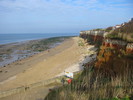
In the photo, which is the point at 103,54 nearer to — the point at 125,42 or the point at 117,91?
the point at 125,42

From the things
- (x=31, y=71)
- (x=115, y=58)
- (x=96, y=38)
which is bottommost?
(x=31, y=71)

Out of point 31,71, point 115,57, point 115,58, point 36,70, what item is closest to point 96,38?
point 36,70

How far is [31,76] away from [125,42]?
Answer: 9.78 m

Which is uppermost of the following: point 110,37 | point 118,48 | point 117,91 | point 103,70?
point 110,37

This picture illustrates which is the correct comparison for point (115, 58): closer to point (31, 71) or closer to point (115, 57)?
point (115, 57)

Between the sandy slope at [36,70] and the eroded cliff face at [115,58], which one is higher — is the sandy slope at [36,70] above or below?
below

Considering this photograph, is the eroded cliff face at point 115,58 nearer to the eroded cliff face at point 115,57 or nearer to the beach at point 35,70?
the eroded cliff face at point 115,57

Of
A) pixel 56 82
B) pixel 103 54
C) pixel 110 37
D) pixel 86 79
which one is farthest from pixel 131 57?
pixel 56 82

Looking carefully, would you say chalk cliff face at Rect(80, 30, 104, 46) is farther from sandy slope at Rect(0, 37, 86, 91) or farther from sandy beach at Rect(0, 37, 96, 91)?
sandy beach at Rect(0, 37, 96, 91)

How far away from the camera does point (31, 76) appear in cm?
1477

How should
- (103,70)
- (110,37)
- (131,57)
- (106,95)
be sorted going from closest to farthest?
(106,95) < (131,57) < (103,70) < (110,37)

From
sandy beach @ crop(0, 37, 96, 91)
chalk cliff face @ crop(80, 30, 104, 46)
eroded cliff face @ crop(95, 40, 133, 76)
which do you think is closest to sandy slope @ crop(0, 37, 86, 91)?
sandy beach @ crop(0, 37, 96, 91)

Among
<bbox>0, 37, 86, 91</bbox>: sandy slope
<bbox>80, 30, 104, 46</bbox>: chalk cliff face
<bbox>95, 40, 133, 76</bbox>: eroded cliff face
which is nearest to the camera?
<bbox>95, 40, 133, 76</bbox>: eroded cliff face

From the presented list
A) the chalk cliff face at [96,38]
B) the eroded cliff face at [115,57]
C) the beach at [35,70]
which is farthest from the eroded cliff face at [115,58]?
the chalk cliff face at [96,38]
